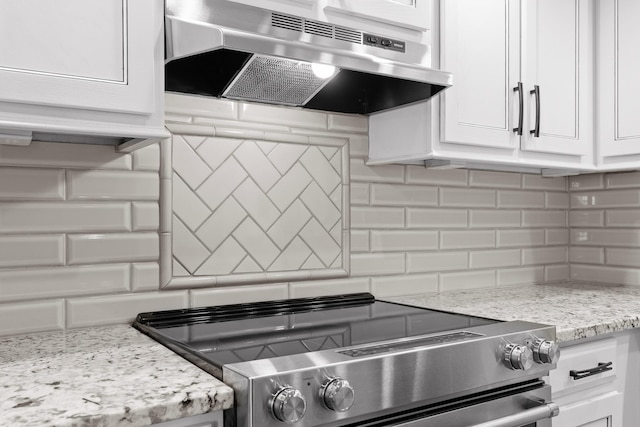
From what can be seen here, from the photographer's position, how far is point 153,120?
121cm

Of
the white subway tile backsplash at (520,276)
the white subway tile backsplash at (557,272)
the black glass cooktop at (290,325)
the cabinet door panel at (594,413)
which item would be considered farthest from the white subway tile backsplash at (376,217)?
the white subway tile backsplash at (557,272)

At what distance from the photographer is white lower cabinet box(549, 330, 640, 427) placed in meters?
1.55

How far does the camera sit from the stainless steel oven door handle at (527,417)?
126 cm

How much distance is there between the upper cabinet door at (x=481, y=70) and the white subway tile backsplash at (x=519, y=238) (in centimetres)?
56

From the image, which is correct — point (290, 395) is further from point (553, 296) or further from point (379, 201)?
point (553, 296)

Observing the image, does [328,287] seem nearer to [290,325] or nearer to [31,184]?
[290,325]

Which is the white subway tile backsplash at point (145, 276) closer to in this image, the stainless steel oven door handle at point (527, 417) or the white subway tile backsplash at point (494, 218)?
the stainless steel oven door handle at point (527, 417)

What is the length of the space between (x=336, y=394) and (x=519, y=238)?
1.73 metres

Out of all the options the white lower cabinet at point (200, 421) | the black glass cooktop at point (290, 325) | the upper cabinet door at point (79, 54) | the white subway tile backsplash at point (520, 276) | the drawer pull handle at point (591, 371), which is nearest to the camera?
the white lower cabinet at point (200, 421)

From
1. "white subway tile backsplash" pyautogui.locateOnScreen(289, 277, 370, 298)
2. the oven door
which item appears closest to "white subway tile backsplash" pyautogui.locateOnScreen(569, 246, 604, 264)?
"white subway tile backsplash" pyautogui.locateOnScreen(289, 277, 370, 298)

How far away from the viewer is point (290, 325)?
4.93ft

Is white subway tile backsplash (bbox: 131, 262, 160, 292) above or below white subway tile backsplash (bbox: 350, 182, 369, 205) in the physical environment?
below

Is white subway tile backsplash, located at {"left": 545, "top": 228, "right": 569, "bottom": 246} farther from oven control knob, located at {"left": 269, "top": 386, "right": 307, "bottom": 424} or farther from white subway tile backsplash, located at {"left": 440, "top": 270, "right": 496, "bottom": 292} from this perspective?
oven control knob, located at {"left": 269, "top": 386, "right": 307, "bottom": 424}

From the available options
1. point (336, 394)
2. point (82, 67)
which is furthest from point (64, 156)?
point (336, 394)
